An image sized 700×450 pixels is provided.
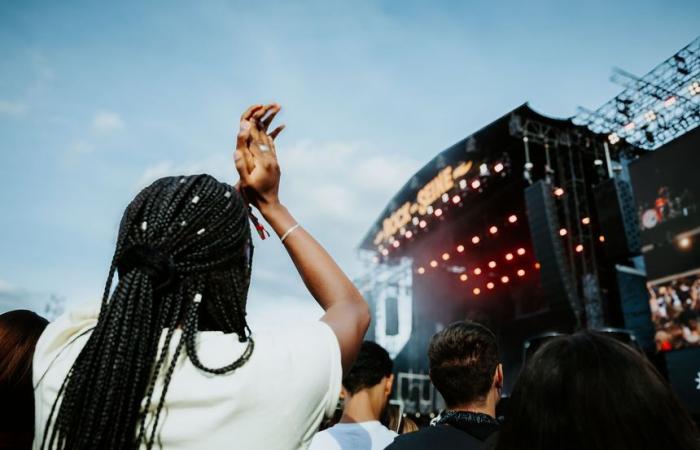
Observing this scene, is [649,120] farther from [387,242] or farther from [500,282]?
[387,242]

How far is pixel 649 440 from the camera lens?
0.77 metres

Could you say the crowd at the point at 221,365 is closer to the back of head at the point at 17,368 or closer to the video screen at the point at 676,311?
the back of head at the point at 17,368

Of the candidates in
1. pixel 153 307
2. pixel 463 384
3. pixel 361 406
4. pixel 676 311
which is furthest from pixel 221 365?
pixel 676 311

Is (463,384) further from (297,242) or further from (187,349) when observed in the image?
(187,349)

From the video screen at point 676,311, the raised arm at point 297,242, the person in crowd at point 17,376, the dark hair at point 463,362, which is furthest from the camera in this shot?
the video screen at point 676,311

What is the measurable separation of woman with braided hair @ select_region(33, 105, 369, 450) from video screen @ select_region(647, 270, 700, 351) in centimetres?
967

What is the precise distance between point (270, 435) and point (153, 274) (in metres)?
0.41

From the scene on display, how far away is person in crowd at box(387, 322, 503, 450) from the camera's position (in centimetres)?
199

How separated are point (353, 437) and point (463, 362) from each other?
756 millimetres

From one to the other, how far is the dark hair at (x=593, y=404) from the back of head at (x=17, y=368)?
1.62 m

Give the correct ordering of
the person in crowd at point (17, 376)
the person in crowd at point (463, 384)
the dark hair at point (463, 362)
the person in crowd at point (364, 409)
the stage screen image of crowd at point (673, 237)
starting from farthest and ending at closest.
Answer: the stage screen image of crowd at point (673, 237) → the person in crowd at point (364, 409) → the dark hair at point (463, 362) → the person in crowd at point (463, 384) → the person in crowd at point (17, 376)

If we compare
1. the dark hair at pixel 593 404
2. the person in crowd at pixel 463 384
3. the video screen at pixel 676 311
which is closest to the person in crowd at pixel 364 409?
the person in crowd at pixel 463 384

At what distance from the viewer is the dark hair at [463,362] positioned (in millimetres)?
2252

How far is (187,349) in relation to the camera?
89cm
